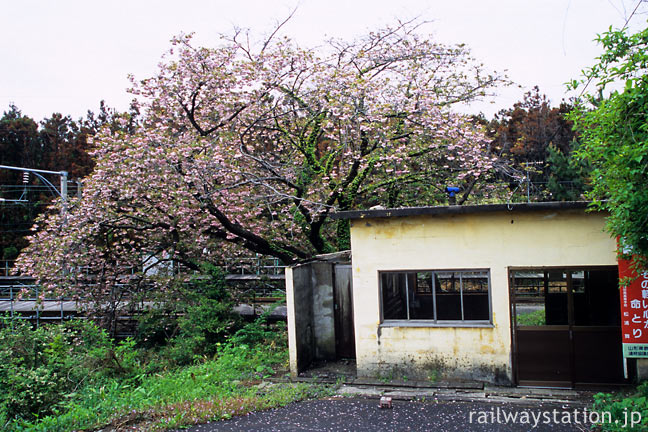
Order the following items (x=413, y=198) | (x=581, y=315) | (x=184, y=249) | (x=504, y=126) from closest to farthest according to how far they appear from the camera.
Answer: (x=581, y=315), (x=184, y=249), (x=413, y=198), (x=504, y=126)

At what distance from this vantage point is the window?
8.38 metres

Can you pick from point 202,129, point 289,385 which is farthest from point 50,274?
point 289,385

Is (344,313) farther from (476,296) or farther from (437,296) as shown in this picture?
(476,296)

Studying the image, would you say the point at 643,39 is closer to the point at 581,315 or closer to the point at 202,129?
the point at 581,315

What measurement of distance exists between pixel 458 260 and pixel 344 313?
295 centimetres

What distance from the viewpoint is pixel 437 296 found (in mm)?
8680

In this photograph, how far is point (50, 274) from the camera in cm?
1255

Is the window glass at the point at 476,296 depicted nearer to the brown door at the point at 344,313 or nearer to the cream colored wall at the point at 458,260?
the cream colored wall at the point at 458,260

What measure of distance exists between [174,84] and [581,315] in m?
10.6

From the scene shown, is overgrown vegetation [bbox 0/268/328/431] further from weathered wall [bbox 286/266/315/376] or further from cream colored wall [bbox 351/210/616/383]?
cream colored wall [bbox 351/210/616/383]

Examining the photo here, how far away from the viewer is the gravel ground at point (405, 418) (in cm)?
646

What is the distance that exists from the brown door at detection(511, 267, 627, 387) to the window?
0.59 m

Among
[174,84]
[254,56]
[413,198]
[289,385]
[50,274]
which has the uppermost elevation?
[254,56]

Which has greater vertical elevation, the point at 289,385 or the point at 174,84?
the point at 174,84
